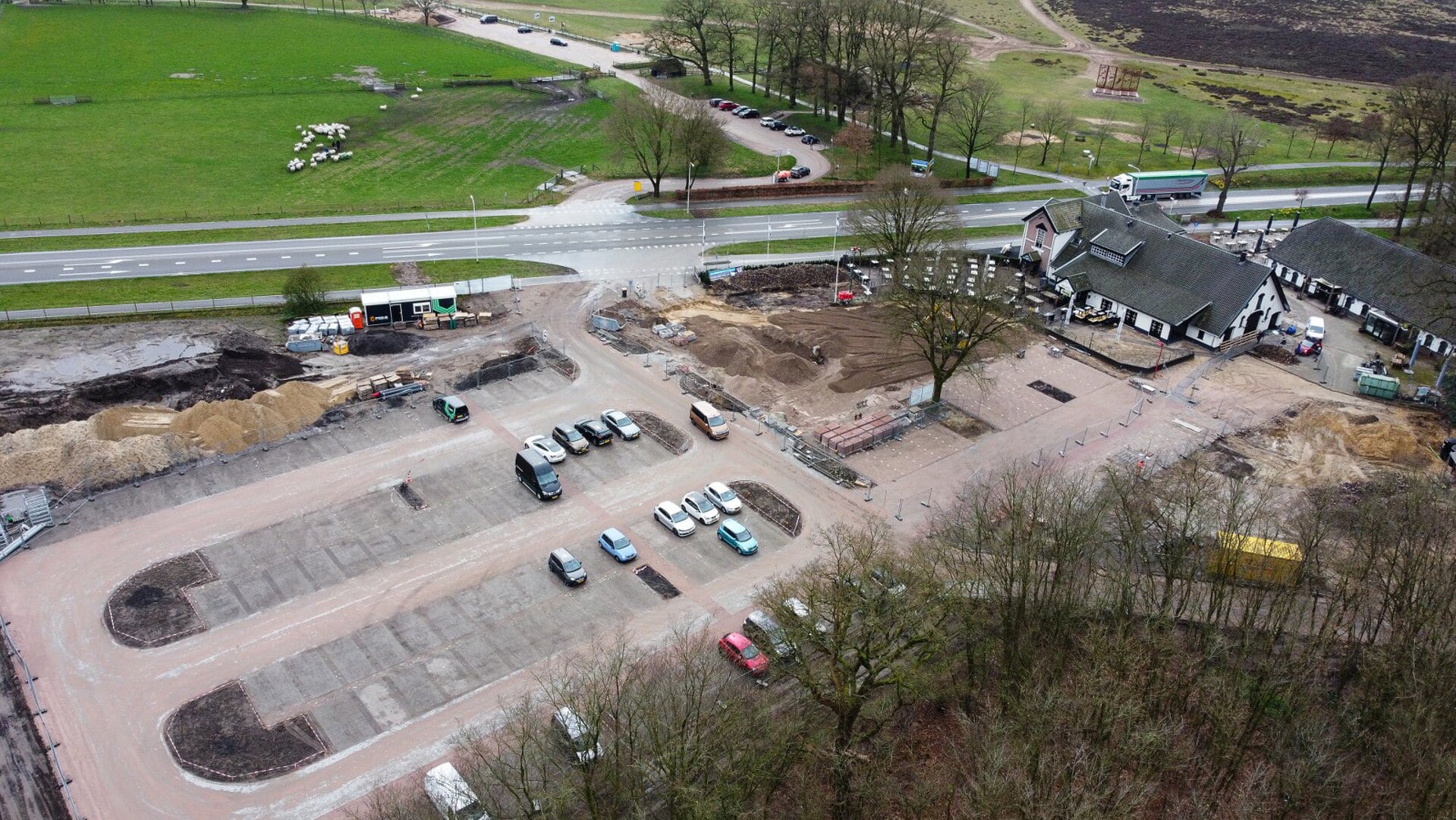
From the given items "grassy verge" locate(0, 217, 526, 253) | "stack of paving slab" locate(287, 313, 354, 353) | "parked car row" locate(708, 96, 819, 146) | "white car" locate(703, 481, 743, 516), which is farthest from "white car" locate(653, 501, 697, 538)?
"parked car row" locate(708, 96, 819, 146)

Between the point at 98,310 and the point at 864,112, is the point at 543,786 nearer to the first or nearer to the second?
the point at 98,310

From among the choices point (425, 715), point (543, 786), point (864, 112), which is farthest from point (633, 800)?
point (864, 112)

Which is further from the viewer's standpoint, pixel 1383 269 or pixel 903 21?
pixel 903 21

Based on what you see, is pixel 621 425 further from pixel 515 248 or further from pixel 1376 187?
pixel 1376 187

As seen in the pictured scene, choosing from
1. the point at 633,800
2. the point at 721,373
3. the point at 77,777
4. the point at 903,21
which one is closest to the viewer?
the point at 633,800

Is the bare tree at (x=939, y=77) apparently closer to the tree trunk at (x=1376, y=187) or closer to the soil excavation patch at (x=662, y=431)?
the tree trunk at (x=1376, y=187)

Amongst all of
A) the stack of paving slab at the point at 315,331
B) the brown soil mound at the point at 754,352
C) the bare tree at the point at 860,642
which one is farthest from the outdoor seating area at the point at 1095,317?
the stack of paving slab at the point at 315,331
